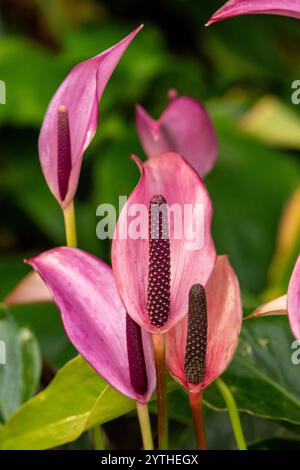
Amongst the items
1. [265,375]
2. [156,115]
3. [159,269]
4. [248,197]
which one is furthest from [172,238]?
[156,115]

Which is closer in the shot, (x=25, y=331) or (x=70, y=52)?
(x=25, y=331)

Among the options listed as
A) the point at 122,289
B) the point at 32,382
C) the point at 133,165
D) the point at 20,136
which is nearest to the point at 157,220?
the point at 122,289

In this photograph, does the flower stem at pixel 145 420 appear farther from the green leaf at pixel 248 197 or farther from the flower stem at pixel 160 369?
the green leaf at pixel 248 197

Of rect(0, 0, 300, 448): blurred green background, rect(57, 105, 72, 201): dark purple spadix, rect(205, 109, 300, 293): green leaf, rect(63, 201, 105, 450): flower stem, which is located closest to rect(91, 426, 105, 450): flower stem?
rect(63, 201, 105, 450): flower stem

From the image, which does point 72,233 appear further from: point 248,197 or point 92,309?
point 248,197

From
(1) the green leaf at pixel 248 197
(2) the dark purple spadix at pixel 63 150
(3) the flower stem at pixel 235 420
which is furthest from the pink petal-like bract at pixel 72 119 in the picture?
(1) the green leaf at pixel 248 197
